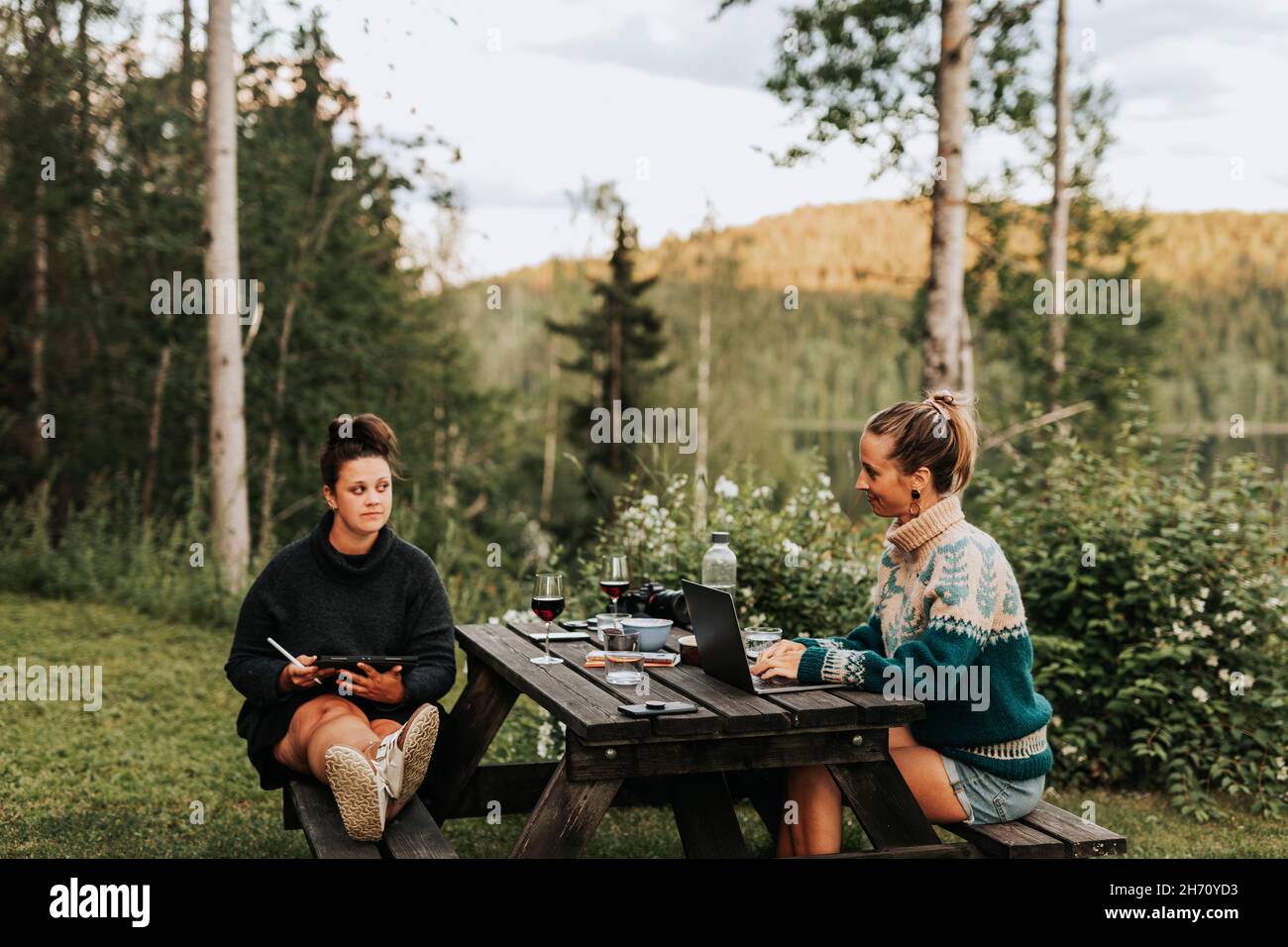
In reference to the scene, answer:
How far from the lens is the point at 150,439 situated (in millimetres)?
12812

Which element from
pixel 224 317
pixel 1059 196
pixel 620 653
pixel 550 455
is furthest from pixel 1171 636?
pixel 550 455

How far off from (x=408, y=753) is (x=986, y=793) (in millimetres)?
1602

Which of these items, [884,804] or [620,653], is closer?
[884,804]

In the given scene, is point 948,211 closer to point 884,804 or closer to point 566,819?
point 884,804

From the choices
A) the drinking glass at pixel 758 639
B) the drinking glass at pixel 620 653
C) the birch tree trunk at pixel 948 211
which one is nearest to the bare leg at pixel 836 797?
the drinking glass at pixel 758 639

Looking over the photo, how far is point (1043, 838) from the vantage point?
2.97m

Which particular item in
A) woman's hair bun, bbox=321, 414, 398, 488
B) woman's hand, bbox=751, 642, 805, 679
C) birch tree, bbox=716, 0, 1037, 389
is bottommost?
woman's hand, bbox=751, 642, 805, 679

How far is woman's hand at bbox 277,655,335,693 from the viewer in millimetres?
3402

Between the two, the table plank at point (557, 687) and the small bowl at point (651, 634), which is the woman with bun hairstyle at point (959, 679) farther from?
the table plank at point (557, 687)

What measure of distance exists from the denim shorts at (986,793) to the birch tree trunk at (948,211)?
412 cm

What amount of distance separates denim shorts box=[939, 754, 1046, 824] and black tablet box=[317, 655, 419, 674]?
5.32 feet

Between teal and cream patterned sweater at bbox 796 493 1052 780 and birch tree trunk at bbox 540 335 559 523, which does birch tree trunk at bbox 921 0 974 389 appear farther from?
birch tree trunk at bbox 540 335 559 523

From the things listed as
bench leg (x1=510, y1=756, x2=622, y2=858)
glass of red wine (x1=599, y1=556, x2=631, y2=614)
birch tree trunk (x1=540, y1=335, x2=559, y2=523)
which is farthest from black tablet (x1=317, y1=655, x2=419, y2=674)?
birch tree trunk (x1=540, y1=335, x2=559, y2=523)
